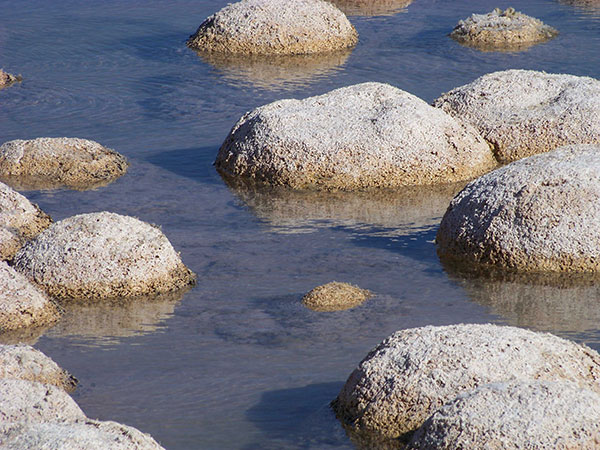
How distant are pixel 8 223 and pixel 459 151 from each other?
6.80m

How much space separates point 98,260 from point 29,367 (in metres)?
2.82

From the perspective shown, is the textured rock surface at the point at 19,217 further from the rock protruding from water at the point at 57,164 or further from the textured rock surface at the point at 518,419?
the textured rock surface at the point at 518,419

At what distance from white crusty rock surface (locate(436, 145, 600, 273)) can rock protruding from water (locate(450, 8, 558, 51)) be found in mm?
13106

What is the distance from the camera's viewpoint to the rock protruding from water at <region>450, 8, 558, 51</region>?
84.3ft

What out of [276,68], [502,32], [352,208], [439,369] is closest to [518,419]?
[439,369]

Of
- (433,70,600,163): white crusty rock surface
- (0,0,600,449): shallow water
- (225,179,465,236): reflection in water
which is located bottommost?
(225,179,465,236): reflection in water

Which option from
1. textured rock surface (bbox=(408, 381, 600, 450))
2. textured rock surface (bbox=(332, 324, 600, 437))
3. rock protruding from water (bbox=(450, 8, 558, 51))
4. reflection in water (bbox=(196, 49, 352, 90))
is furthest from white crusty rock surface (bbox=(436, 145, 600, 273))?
rock protruding from water (bbox=(450, 8, 558, 51))

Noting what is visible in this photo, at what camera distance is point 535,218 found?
40.0 ft

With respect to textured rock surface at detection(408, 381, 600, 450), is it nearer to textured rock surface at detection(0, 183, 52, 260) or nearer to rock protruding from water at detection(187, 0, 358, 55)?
textured rock surface at detection(0, 183, 52, 260)

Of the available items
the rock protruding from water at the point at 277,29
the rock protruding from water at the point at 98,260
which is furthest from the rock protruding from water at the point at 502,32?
the rock protruding from water at the point at 98,260

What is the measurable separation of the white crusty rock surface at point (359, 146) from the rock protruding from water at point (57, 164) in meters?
2.18

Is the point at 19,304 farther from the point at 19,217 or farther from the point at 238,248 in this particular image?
the point at 238,248

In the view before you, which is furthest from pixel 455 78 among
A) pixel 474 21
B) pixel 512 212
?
pixel 512 212

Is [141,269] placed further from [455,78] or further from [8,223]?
[455,78]
